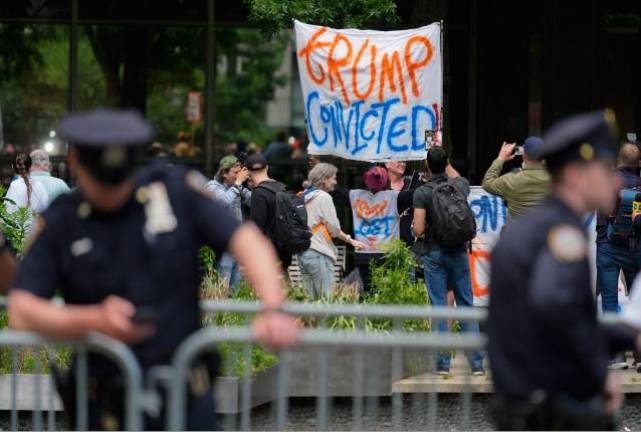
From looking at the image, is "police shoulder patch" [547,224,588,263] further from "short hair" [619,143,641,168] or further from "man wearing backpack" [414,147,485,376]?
"short hair" [619,143,641,168]

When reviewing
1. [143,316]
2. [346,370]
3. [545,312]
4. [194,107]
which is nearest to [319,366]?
[346,370]

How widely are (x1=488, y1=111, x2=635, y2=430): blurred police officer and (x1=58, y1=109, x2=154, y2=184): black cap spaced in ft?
3.98

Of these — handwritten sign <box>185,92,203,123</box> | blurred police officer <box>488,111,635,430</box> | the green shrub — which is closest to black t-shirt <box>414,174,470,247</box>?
the green shrub

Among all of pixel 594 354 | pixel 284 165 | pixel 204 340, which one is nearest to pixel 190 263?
pixel 204 340

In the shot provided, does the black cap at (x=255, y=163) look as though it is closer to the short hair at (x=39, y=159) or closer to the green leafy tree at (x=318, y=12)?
the green leafy tree at (x=318, y=12)

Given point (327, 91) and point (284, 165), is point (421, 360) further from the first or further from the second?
point (284, 165)

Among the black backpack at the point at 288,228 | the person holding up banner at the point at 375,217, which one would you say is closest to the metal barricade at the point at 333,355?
the black backpack at the point at 288,228

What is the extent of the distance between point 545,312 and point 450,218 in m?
6.28

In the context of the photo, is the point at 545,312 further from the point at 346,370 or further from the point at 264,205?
the point at 264,205

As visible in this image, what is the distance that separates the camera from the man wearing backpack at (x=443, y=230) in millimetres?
10672

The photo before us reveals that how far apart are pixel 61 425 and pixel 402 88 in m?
4.99

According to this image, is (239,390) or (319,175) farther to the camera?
(319,175)

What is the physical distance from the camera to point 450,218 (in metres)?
10.7

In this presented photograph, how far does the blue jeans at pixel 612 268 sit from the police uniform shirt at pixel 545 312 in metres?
6.74
